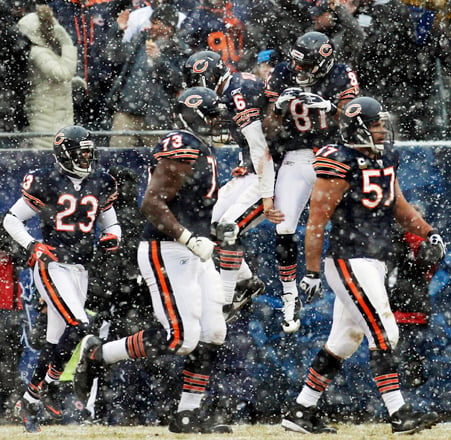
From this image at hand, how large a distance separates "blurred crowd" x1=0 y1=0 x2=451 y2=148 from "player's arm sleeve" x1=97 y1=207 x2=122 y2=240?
0.94m

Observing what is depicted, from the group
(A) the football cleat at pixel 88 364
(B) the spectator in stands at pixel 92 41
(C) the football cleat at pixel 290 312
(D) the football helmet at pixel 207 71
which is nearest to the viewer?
(A) the football cleat at pixel 88 364

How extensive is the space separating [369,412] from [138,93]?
11.1 ft

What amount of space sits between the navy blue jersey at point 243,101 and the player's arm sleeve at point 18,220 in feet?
5.66

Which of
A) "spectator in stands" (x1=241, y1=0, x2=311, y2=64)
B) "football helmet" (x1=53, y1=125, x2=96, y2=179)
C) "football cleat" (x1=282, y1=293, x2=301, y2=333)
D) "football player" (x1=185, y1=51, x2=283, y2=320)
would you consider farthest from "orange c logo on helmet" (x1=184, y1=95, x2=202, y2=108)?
"spectator in stands" (x1=241, y1=0, x2=311, y2=64)

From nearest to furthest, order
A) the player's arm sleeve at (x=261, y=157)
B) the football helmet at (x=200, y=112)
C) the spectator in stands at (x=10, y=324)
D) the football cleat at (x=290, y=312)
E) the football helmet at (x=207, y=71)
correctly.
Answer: the football helmet at (x=200, y=112)
the player's arm sleeve at (x=261, y=157)
the football helmet at (x=207, y=71)
the football cleat at (x=290, y=312)
the spectator in stands at (x=10, y=324)

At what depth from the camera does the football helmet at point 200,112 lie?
8.27 m

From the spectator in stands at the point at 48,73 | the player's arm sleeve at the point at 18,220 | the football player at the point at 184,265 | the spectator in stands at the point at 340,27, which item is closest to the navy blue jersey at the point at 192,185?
the football player at the point at 184,265

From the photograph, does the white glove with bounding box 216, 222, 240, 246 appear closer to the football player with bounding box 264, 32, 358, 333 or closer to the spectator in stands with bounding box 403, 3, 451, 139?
the football player with bounding box 264, 32, 358, 333

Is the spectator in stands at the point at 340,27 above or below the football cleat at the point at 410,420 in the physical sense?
above

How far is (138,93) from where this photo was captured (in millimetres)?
10219

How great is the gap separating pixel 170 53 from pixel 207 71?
1264mm

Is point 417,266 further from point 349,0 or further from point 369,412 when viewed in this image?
point 349,0

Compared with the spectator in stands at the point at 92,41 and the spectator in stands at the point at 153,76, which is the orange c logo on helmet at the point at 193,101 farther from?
the spectator in stands at the point at 92,41

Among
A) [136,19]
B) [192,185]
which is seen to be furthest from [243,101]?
[136,19]
